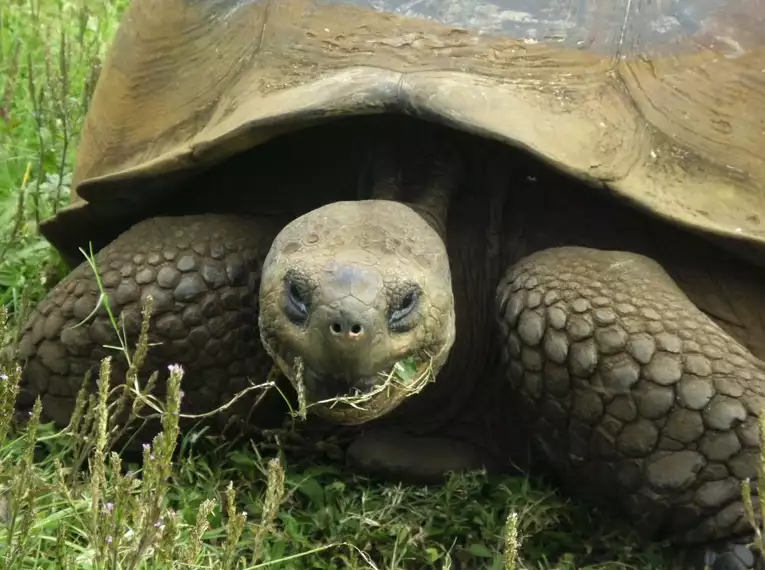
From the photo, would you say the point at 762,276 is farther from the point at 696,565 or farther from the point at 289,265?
the point at 289,265

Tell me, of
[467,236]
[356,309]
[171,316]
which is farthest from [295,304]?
[467,236]

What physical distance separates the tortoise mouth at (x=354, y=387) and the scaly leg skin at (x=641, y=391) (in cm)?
35

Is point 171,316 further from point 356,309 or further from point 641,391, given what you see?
point 641,391

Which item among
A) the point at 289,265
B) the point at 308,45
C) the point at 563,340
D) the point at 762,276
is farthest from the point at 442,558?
the point at 308,45

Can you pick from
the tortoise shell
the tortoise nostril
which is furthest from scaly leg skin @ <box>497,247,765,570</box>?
the tortoise nostril

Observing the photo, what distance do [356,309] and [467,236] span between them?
2.90ft

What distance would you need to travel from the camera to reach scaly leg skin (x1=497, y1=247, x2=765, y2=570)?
268 cm

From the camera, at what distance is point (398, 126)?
310 centimetres

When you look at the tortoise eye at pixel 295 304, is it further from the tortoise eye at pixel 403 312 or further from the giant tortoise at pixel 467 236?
the tortoise eye at pixel 403 312

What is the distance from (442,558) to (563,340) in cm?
61

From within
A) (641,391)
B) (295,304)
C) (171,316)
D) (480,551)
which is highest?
(295,304)

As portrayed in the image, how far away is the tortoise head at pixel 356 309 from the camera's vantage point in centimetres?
244

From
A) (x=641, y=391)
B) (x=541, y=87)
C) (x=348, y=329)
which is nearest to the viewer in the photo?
(x=348, y=329)

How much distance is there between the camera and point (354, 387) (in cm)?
251
